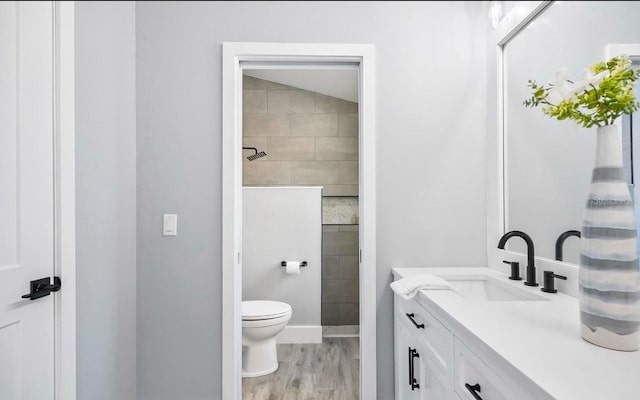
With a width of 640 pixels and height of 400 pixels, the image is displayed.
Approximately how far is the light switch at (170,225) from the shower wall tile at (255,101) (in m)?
1.43

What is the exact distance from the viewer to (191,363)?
5.74ft

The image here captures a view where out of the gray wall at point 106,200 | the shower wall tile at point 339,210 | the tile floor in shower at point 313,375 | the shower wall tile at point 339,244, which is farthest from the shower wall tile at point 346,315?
the gray wall at point 106,200

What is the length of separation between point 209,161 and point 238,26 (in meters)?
0.63

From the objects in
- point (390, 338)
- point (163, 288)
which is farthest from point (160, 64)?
point (390, 338)

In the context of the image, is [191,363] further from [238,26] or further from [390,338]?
[238,26]

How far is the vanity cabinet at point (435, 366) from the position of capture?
0.89m

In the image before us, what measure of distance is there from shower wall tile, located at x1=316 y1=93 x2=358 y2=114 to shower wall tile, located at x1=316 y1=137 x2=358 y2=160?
0.70 feet

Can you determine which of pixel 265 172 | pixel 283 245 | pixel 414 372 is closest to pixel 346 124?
pixel 265 172

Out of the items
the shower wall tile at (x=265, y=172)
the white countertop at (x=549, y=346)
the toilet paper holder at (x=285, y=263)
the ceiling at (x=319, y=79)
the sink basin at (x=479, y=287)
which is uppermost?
the ceiling at (x=319, y=79)

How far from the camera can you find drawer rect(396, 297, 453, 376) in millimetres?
1137

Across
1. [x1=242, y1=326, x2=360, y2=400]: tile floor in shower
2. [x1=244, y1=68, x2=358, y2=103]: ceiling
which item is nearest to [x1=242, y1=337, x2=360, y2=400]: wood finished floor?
[x1=242, y1=326, x2=360, y2=400]: tile floor in shower

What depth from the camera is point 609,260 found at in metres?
0.83

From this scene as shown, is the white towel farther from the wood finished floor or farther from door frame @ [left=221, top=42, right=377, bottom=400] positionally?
the wood finished floor

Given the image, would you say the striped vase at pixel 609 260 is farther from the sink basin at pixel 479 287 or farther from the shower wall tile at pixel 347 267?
the shower wall tile at pixel 347 267
